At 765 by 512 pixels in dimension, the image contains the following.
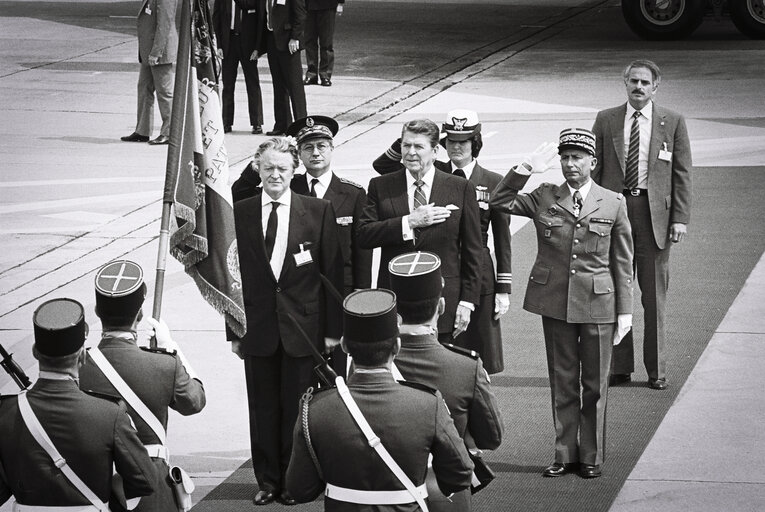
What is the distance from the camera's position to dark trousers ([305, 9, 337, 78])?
19.0 m

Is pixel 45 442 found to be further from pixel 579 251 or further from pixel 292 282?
pixel 579 251

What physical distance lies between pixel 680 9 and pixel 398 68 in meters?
5.42

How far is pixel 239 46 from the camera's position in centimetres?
1638

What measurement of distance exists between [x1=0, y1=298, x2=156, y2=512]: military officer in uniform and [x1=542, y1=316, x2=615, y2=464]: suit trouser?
10.0 feet

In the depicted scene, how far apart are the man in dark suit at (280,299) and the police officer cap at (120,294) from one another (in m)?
1.63

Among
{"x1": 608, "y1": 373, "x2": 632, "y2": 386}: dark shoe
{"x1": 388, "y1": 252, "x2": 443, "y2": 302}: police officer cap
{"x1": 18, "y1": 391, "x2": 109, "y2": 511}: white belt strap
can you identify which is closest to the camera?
{"x1": 18, "y1": 391, "x2": 109, "y2": 511}: white belt strap

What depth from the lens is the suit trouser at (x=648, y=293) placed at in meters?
8.71

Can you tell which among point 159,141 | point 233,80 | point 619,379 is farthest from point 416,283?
point 233,80

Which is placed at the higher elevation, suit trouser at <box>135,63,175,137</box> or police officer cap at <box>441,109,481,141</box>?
police officer cap at <box>441,109,481,141</box>

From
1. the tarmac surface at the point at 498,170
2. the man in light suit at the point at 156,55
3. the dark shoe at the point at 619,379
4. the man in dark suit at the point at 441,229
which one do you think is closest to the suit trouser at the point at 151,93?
the man in light suit at the point at 156,55

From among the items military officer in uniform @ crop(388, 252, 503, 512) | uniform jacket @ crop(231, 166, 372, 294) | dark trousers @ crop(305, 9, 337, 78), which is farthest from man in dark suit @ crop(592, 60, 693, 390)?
dark trousers @ crop(305, 9, 337, 78)

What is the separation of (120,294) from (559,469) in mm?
3041

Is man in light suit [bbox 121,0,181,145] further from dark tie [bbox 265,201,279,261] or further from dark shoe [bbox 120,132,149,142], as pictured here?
dark tie [bbox 265,201,279,261]

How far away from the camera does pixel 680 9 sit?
22828 millimetres
